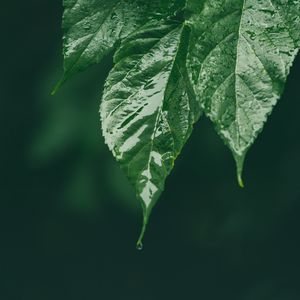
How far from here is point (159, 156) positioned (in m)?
0.43

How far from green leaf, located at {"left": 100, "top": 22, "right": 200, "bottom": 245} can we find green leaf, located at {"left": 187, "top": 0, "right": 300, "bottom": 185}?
36 millimetres

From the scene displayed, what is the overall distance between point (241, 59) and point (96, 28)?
0.12m

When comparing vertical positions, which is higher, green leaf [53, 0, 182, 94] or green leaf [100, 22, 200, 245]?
green leaf [53, 0, 182, 94]

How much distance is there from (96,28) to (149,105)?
0.07 m

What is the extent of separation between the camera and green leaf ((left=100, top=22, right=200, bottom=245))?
0.43 metres

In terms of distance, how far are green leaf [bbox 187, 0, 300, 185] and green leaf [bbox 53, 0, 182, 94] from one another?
52 mm

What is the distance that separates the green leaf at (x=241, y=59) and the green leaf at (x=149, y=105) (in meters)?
0.04

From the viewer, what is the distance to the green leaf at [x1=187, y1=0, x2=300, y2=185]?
1.27ft

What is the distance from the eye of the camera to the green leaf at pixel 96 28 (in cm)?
46

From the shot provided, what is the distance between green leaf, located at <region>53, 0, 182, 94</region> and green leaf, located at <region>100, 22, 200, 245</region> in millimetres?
11

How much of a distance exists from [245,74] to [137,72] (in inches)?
3.1

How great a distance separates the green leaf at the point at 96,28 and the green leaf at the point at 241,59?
2.0 inches

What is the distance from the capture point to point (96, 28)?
472 mm

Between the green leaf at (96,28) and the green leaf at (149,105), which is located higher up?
the green leaf at (96,28)
